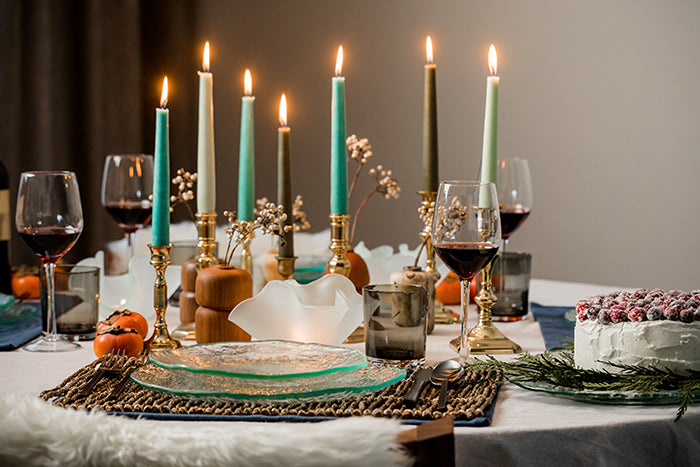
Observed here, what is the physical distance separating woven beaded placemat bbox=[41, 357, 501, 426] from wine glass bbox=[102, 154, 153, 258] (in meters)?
0.71

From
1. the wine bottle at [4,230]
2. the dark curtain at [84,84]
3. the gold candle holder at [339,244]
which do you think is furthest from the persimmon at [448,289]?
the dark curtain at [84,84]

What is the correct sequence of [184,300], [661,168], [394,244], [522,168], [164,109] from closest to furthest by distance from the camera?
1. [164,109]
2. [184,300]
3. [522,168]
4. [661,168]
5. [394,244]

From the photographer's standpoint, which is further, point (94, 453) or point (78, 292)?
point (78, 292)

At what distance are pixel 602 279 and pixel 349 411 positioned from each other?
9.15 ft

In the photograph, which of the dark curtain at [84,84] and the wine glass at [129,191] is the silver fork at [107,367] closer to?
the wine glass at [129,191]

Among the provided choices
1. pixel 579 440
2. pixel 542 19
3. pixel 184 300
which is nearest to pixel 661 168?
pixel 542 19

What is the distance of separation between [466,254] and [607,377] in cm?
24

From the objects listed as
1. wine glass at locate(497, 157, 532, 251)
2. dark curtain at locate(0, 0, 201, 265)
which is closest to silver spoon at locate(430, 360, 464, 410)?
wine glass at locate(497, 157, 532, 251)

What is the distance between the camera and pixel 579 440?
78 centimetres

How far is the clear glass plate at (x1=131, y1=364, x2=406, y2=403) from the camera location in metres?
0.84

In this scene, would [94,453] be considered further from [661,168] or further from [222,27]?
[222,27]

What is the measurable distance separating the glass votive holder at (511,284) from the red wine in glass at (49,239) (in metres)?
0.76

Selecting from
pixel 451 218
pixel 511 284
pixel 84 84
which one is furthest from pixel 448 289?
pixel 84 84

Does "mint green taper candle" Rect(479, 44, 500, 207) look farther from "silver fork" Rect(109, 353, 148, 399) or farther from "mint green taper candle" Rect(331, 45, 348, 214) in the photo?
"silver fork" Rect(109, 353, 148, 399)
